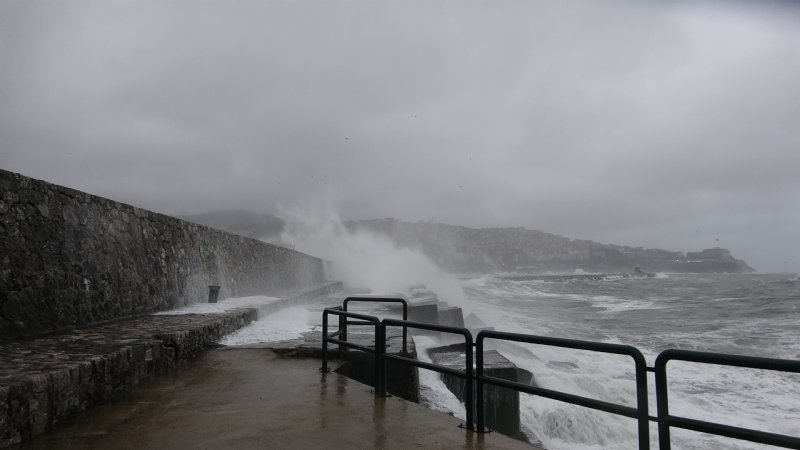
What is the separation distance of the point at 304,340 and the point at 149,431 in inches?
139

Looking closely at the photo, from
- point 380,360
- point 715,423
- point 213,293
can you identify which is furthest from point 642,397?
point 213,293

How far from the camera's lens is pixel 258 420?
3.54 meters

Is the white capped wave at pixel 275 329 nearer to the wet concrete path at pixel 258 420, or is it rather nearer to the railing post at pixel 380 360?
the wet concrete path at pixel 258 420

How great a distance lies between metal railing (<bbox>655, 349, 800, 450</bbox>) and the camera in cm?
212

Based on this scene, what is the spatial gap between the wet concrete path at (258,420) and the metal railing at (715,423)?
0.89 meters

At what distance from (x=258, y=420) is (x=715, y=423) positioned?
2772 millimetres

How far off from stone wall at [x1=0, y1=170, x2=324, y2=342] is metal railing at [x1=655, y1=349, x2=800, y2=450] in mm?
4982

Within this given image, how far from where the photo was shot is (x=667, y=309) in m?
25.8

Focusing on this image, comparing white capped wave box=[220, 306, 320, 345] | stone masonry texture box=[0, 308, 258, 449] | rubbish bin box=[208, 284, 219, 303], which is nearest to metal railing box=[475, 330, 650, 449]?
stone masonry texture box=[0, 308, 258, 449]

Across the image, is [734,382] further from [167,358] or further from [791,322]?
[791,322]

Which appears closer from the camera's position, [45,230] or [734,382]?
[45,230]

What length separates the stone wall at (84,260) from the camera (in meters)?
4.50

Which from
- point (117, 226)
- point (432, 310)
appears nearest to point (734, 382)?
point (432, 310)

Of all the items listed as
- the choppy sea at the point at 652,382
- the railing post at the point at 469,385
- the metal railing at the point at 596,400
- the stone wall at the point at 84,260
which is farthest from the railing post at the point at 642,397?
the stone wall at the point at 84,260
